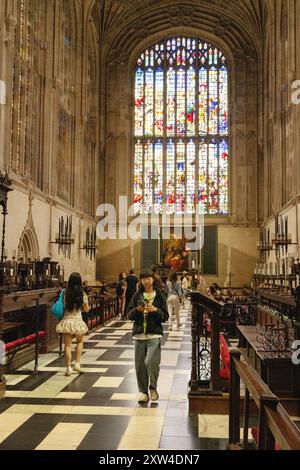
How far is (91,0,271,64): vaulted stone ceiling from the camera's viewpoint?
2695cm

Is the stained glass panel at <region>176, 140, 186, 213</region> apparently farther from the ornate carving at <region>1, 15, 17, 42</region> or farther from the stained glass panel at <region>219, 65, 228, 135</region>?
the ornate carving at <region>1, 15, 17, 42</region>

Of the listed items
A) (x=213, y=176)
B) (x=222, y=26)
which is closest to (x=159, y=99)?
(x=222, y=26)

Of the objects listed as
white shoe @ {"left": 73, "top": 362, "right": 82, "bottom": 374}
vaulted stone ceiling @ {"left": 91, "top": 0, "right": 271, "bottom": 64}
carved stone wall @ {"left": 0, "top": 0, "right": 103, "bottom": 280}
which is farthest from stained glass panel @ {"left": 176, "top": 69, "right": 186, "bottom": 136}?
white shoe @ {"left": 73, "top": 362, "right": 82, "bottom": 374}

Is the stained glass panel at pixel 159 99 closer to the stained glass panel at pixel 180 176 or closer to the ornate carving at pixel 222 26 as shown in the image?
the stained glass panel at pixel 180 176

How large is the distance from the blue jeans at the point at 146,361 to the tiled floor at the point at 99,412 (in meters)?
0.26

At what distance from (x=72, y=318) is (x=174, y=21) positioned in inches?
991

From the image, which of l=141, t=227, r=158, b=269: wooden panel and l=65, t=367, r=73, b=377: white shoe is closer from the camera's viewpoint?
l=65, t=367, r=73, b=377: white shoe

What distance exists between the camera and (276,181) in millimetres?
22391

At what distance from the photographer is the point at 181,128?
93.8 feet

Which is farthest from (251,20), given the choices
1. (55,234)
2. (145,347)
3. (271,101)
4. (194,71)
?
(145,347)

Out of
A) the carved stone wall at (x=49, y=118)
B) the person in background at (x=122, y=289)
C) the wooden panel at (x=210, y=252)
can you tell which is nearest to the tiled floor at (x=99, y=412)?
the person in background at (x=122, y=289)

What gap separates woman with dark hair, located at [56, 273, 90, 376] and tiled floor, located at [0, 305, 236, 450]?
0.32 meters

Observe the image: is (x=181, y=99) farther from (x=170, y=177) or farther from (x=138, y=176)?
(x=138, y=176)
